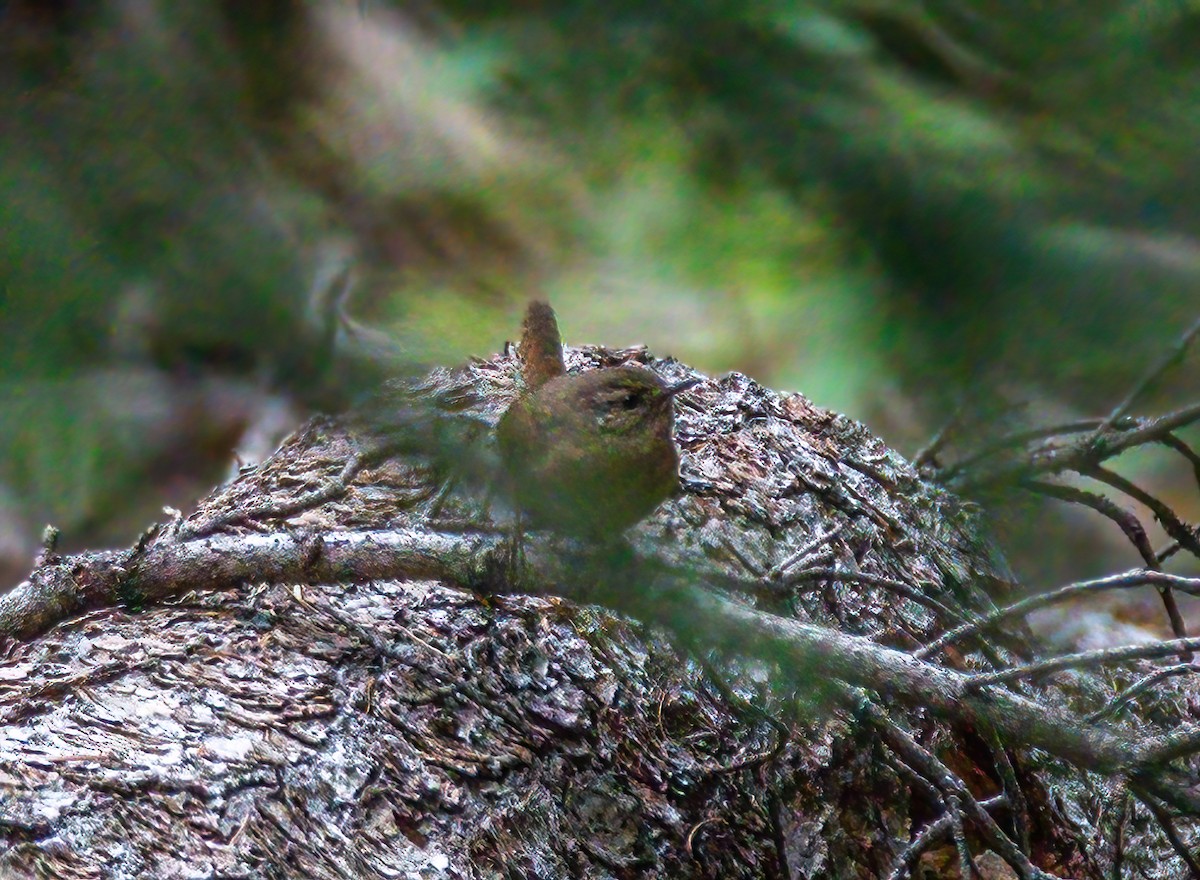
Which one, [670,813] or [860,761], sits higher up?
[860,761]

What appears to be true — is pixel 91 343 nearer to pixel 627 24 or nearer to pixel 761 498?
pixel 627 24

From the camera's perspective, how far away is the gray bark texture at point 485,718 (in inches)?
33.9

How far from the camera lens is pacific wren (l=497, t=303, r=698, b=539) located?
3.72 feet

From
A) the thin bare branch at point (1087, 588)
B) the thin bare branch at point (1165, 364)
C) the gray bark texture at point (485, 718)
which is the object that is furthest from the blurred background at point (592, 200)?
the gray bark texture at point (485, 718)

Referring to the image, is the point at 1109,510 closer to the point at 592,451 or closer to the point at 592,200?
the point at 592,451

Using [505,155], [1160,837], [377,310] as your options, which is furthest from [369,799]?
[1160,837]

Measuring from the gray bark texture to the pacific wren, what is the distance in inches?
1.9

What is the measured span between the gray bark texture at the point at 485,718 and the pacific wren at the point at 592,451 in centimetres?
5

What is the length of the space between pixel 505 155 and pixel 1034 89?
0.33 metres

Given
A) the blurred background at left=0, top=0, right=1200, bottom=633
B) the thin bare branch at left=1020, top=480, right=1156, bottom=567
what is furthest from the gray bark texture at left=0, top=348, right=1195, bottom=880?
the blurred background at left=0, top=0, right=1200, bottom=633

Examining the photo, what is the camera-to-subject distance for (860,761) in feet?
3.69

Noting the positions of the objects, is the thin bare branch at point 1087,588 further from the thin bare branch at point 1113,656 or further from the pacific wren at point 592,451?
the pacific wren at point 592,451

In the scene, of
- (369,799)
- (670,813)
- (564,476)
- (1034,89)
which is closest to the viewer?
(1034,89)

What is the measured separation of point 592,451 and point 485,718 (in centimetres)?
32
